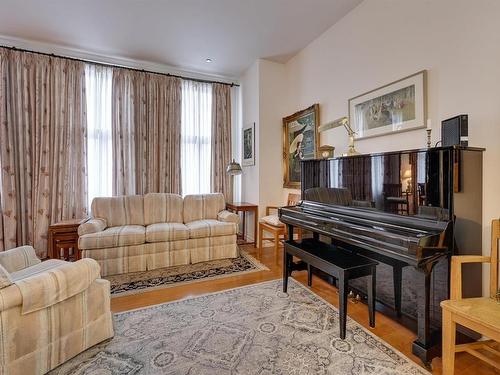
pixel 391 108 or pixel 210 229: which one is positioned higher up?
pixel 391 108

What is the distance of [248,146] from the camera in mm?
4379

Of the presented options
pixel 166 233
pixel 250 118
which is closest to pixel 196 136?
pixel 250 118

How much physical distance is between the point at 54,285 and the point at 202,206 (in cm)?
252

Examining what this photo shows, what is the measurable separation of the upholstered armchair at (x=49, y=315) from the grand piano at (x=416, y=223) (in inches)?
69.1

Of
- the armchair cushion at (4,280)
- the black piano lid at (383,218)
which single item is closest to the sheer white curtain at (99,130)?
the armchair cushion at (4,280)

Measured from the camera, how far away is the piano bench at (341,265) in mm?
1793

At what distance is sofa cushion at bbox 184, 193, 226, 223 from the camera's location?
385 centimetres

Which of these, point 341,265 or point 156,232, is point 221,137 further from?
point 341,265

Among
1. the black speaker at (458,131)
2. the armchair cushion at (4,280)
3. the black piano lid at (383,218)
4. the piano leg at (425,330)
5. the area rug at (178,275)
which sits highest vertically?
the black speaker at (458,131)

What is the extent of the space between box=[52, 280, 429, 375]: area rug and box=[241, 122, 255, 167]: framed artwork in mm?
2490

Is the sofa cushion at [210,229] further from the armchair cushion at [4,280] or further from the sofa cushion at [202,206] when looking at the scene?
the armchair cushion at [4,280]

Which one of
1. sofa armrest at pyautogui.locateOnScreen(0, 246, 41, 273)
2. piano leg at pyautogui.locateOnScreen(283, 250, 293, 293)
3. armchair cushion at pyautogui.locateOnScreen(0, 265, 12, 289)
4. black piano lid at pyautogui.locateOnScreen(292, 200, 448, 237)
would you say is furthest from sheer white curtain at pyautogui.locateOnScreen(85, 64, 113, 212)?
black piano lid at pyautogui.locateOnScreen(292, 200, 448, 237)

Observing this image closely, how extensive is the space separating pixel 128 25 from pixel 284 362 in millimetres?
3790

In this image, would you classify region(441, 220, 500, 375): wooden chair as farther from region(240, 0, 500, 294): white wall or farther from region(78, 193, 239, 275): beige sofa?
region(78, 193, 239, 275): beige sofa
